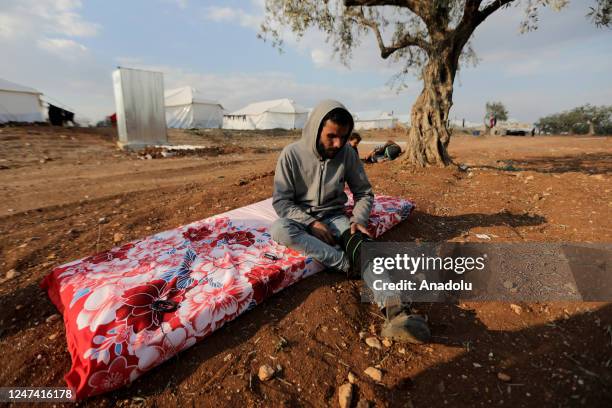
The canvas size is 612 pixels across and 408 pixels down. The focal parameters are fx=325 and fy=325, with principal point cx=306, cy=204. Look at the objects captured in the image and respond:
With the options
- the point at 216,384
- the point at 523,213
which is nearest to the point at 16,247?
the point at 216,384

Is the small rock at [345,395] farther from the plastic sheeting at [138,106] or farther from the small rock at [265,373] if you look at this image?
the plastic sheeting at [138,106]

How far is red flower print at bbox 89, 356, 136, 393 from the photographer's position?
5.10ft

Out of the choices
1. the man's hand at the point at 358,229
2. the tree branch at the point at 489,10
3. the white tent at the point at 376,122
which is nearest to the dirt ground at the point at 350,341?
the man's hand at the point at 358,229

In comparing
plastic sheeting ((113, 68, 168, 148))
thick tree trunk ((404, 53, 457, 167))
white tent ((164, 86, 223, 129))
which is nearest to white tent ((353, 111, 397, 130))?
white tent ((164, 86, 223, 129))

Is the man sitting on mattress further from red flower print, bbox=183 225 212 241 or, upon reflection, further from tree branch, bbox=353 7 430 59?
tree branch, bbox=353 7 430 59

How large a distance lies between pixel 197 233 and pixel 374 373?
1.94m

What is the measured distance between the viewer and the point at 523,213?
3826mm

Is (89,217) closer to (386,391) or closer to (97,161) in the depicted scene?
(386,391)

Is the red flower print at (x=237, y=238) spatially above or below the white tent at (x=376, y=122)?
below

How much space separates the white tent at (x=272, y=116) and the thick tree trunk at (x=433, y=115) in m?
25.5

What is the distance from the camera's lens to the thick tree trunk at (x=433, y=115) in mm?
6082

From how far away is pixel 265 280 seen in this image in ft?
7.09

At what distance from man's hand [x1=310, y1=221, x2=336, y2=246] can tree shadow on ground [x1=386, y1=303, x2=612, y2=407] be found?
0.96 metres

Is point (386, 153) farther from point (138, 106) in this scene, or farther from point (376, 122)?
point (376, 122)
